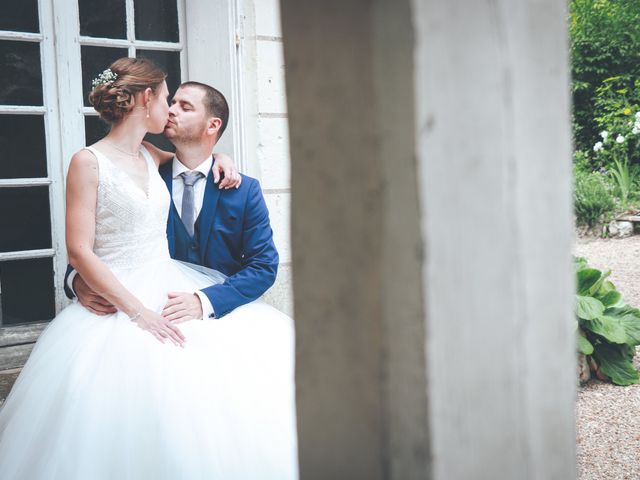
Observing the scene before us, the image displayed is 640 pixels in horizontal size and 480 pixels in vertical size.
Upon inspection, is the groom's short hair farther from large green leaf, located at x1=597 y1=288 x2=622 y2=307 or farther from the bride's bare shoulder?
large green leaf, located at x1=597 y1=288 x2=622 y2=307

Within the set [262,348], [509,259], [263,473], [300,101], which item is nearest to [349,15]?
[300,101]

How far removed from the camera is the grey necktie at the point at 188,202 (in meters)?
2.85

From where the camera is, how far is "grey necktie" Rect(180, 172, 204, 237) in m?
2.85

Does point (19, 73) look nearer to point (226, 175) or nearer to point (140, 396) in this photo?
point (226, 175)

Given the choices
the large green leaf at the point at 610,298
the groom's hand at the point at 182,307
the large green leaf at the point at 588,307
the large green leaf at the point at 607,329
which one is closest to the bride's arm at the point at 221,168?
the groom's hand at the point at 182,307

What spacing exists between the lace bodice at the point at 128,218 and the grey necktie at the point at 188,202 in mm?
124

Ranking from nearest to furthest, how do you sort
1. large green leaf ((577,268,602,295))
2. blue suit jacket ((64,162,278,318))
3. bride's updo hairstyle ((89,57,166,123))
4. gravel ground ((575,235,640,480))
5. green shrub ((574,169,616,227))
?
bride's updo hairstyle ((89,57,166,123))
blue suit jacket ((64,162,278,318))
gravel ground ((575,235,640,480))
large green leaf ((577,268,602,295))
green shrub ((574,169,616,227))

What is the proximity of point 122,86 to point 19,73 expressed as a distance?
1.05m

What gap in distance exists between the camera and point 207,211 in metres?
2.81

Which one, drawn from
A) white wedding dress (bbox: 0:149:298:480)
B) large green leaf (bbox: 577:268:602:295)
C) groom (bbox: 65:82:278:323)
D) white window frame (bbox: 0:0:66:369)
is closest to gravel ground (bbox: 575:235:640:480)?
large green leaf (bbox: 577:268:602:295)

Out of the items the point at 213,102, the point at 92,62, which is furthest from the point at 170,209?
the point at 92,62

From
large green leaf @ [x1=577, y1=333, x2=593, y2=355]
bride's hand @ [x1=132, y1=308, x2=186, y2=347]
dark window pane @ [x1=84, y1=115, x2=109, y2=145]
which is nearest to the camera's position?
bride's hand @ [x1=132, y1=308, x2=186, y2=347]

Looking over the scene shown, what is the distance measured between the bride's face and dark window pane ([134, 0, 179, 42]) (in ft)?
3.47

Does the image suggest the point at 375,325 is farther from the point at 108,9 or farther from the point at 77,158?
the point at 108,9
